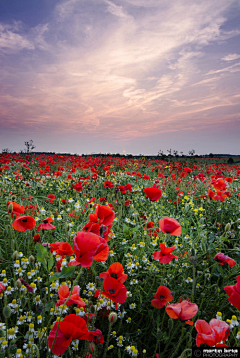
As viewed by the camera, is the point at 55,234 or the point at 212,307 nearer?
the point at 212,307

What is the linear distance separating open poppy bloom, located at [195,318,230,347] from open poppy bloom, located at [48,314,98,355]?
52 centimetres

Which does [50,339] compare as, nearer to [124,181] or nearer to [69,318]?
[69,318]

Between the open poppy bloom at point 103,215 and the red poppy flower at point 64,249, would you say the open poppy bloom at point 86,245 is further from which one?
the red poppy flower at point 64,249

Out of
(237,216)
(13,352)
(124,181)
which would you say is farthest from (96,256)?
(124,181)

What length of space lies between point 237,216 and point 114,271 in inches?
160

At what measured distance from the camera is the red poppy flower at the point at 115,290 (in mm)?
1238

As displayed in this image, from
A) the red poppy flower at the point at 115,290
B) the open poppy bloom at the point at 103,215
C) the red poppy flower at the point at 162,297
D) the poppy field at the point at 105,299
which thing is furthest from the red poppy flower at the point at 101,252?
the red poppy flower at the point at 162,297

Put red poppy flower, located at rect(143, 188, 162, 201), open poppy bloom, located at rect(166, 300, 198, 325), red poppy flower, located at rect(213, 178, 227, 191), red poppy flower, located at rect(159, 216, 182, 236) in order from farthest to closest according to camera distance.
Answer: red poppy flower, located at rect(213, 178, 227, 191) → red poppy flower, located at rect(143, 188, 162, 201) → red poppy flower, located at rect(159, 216, 182, 236) → open poppy bloom, located at rect(166, 300, 198, 325)

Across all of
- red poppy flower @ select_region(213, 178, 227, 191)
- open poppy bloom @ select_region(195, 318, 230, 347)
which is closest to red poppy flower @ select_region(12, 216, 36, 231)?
open poppy bloom @ select_region(195, 318, 230, 347)

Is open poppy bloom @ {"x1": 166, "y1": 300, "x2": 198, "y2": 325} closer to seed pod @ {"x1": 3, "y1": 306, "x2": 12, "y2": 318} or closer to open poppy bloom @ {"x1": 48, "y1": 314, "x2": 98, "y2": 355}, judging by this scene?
open poppy bloom @ {"x1": 48, "y1": 314, "x2": 98, "y2": 355}

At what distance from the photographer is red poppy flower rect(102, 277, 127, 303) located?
1.24m

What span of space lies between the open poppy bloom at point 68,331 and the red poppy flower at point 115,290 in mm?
251

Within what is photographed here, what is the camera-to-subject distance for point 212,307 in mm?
1931

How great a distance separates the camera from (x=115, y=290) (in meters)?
1.26
